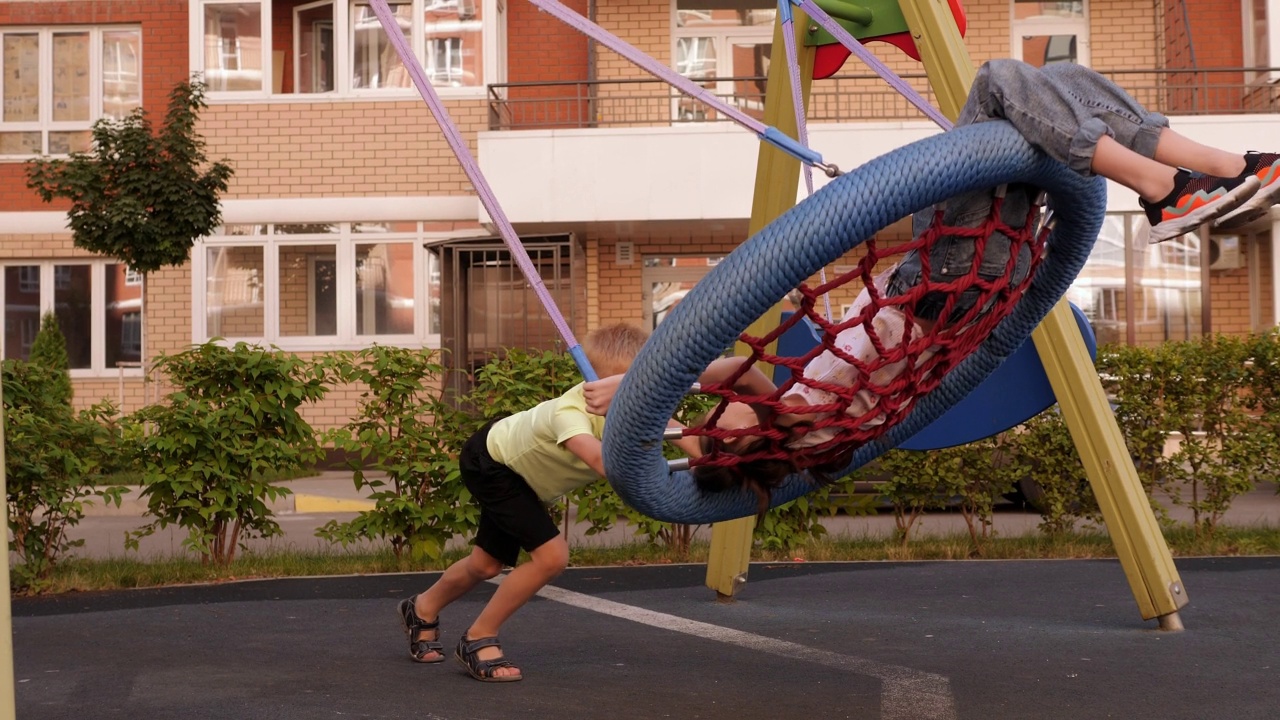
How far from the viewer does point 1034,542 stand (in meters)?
8.42

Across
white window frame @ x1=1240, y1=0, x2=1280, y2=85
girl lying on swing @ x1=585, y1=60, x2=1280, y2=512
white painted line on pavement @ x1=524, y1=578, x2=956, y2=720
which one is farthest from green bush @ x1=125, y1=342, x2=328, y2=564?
white window frame @ x1=1240, y1=0, x2=1280, y2=85

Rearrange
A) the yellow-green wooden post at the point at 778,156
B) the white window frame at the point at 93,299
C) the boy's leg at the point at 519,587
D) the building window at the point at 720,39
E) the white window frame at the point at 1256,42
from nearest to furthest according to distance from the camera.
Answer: the boy's leg at the point at 519,587 < the yellow-green wooden post at the point at 778,156 < the white window frame at the point at 1256,42 < the building window at the point at 720,39 < the white window frame at the point at 93,299

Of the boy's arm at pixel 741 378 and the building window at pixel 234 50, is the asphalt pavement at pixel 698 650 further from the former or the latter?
the building window at pixel 234 50

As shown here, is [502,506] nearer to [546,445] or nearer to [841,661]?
[546,445]

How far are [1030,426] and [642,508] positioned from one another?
494cm

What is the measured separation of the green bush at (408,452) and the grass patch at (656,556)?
0.75 ft

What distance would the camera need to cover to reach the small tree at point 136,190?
48.4ft

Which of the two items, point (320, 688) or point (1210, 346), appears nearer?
point (320, 688)

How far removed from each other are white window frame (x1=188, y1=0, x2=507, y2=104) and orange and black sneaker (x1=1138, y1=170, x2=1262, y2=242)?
15219mm

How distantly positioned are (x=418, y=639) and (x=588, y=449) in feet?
4.52

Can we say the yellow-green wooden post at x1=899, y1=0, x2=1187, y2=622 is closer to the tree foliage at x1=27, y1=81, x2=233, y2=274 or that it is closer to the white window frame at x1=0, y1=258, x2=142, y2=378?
the tree foliage at x1=27, y1=81, x2=233, y2=274

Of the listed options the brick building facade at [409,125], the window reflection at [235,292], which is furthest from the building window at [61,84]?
the window reflection at [235,292]

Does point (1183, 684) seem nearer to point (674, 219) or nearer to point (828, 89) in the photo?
point (674, 219)

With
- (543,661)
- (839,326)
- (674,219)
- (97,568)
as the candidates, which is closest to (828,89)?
(674,219)
